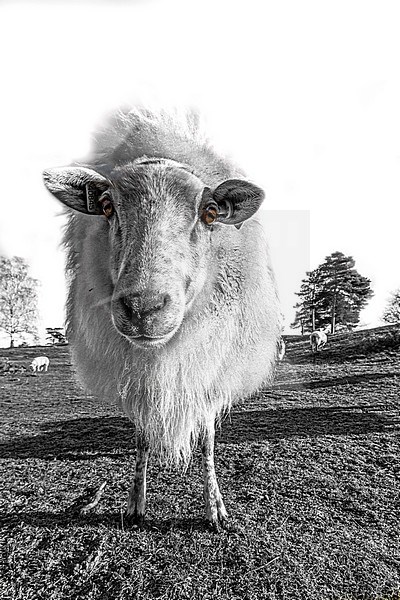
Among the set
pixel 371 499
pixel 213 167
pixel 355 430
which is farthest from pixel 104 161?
pixel 355 430

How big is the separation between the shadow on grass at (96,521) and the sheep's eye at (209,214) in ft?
6.65

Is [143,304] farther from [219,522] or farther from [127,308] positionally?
[219,522]

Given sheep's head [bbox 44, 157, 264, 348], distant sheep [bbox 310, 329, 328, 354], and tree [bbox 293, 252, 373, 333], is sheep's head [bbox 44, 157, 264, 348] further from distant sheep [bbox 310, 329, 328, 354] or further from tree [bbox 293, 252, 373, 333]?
distant sheep [bbox 310, 329, 328, 354]

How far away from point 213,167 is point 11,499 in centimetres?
298

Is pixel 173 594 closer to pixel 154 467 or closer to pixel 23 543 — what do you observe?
pixel 23 543

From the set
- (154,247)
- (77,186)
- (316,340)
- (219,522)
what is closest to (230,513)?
(219,522)

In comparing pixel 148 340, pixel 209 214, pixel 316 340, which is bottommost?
pixel 316 340

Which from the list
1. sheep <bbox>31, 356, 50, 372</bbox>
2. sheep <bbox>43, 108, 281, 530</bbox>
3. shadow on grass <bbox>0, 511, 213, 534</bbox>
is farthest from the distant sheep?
shadow on grass <bbox>0, 511, 213, 534</bbox>

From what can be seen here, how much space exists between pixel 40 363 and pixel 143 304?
11209mm

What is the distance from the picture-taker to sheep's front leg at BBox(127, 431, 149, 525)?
2559mm

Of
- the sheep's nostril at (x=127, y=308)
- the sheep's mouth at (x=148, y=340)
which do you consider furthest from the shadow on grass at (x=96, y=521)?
the sheep's nostril at (x=127, y=308)

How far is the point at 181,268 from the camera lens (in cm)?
184

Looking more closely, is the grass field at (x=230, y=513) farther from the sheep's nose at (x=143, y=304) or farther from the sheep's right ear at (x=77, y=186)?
the sheep's right ear at (x=77, y=186)

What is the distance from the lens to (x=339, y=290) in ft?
32.0
